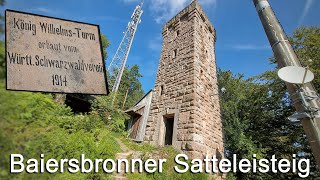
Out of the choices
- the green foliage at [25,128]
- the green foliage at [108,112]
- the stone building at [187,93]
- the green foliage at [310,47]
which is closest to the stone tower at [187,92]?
the stone building at [187,93]

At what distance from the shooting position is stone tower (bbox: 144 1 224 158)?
25.4 feet

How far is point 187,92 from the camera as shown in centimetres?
826

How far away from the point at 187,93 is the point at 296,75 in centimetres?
521

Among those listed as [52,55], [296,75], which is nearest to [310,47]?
[296,75]

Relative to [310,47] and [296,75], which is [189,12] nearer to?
[310,47]

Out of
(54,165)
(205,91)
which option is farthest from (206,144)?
(54,165)

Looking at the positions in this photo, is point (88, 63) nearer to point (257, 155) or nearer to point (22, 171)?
point (22, 171)

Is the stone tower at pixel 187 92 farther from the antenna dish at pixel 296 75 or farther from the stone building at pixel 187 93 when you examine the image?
the antenna dish at pixel 296 75

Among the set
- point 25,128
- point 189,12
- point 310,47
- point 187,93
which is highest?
point 189,12

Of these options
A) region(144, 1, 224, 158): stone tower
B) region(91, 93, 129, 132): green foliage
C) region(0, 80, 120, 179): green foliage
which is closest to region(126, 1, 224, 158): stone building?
region(144, 1, 224, 158): stone tower

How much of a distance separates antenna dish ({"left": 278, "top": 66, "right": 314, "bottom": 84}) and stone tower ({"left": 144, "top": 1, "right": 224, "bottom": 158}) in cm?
454

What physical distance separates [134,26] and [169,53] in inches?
517

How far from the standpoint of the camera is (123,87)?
110 ft

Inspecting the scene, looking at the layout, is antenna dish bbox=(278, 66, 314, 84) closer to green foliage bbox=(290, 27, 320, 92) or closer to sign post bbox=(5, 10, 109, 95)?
sign post bbox=(5, 10, 109, 95)
